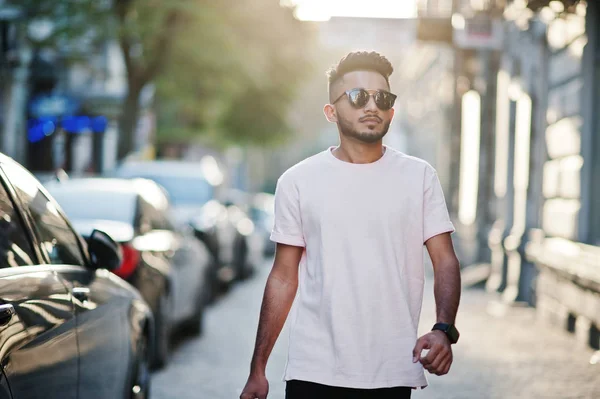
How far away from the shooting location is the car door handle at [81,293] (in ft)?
15.6

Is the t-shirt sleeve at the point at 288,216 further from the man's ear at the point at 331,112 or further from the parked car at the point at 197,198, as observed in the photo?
the parked car at the point at 197,198

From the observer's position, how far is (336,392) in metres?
3.89

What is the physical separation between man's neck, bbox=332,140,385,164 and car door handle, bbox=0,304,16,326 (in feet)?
3.92

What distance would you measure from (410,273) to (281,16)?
28281 mm

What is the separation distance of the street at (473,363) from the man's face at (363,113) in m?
3.76

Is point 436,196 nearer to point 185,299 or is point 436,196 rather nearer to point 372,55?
point 372,55

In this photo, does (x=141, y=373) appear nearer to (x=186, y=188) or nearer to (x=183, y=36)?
(x=186, y=188)

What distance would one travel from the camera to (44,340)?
4035 mm

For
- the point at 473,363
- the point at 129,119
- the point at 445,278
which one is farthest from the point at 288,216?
the point at 129,119

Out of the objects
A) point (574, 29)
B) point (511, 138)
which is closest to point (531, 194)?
point (511, 138)

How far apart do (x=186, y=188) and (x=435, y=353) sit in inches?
496

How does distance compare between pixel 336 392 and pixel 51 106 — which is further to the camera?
pixel 51 106

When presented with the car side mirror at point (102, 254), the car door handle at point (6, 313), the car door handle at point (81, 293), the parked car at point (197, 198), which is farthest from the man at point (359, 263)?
the parked car at point (197, 198)

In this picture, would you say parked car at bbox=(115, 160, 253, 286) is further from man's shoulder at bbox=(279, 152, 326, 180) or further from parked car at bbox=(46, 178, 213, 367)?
man's shoulder at bbox=(279, 152, 326, 180)
